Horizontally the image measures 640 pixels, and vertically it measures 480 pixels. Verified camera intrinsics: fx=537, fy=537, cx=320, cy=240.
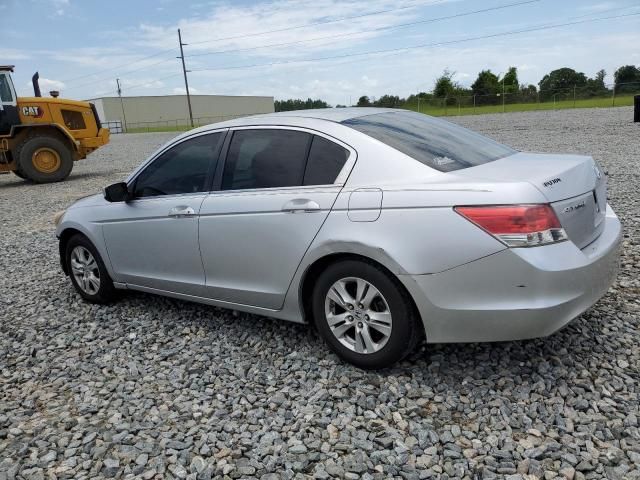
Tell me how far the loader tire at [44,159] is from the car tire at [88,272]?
1066cm

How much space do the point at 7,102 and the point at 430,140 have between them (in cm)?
1363

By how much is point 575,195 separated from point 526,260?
59 cm

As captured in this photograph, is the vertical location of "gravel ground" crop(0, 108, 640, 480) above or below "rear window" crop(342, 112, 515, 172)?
below

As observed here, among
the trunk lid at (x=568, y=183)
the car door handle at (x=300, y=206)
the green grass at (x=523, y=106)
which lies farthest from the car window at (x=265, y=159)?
the green grass at (x=523, y=106)

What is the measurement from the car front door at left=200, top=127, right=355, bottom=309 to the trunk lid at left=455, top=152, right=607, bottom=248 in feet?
2.78

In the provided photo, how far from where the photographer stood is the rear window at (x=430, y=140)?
10.7 feet

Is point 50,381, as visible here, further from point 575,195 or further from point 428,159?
point 575,195

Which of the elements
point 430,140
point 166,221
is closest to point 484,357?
point 430,140

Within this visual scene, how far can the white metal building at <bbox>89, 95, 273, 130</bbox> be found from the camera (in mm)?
80750

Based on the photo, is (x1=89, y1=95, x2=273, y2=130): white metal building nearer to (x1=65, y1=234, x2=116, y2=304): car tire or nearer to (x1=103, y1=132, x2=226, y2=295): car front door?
(x1=65, y1=234, x2=116, y2=304): car tire

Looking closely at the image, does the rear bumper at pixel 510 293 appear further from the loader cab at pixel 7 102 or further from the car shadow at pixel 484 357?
the loader cab at pixel 7 102

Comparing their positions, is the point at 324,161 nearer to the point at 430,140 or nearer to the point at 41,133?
the point at 430,140

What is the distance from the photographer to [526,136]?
18.1 m

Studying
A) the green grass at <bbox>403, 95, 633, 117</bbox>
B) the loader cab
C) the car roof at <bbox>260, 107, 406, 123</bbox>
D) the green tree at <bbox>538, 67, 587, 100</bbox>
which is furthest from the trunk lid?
the green tree at <bbox>538, 67, 587, 100</bbox>
